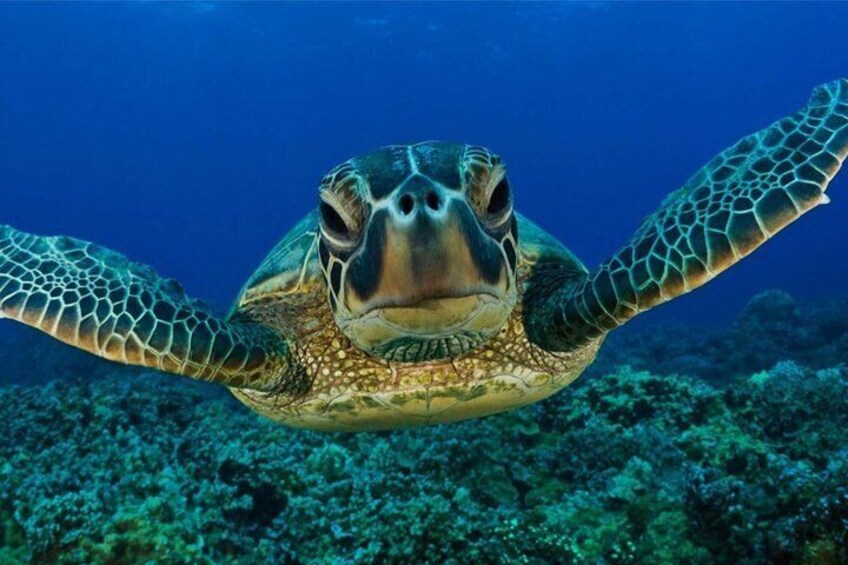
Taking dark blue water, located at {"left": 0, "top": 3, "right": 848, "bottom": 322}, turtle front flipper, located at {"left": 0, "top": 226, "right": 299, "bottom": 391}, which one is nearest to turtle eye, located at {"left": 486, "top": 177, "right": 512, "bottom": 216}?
turtle front flipper, located at {"left": 0, "top": 226, "right": 299, "bottom": 391}

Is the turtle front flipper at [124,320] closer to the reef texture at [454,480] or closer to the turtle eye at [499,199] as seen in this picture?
the reef texture at [454,480]

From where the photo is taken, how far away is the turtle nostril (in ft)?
6.88

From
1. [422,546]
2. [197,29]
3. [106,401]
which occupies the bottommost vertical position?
[422,546]

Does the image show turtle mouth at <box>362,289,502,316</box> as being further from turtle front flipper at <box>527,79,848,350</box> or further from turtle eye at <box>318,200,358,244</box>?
turtle front flipper at <box>527,79,848,350</box>

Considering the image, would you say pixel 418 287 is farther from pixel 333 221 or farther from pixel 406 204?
pixel 333 221

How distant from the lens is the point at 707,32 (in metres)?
61.6

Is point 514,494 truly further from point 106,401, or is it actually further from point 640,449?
point 106,401

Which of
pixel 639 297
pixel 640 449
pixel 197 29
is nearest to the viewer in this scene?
pixel 639 297

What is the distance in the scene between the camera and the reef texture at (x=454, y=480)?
3.26 m

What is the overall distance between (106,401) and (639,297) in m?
5.56

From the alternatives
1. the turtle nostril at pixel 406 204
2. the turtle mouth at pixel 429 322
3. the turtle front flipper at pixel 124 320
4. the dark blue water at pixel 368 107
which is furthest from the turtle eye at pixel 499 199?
the dark blue water at pixel 368 107

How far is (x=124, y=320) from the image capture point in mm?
3123

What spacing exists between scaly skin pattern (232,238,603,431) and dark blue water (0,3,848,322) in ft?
111

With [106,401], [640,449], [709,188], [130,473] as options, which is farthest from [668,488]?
[106,401]
